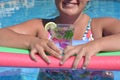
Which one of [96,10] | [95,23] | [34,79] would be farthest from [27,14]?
[95,23]

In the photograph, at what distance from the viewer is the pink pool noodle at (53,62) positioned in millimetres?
1577

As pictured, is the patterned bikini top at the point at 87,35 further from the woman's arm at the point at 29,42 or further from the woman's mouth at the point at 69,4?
the woman's arm at the point at 29,42

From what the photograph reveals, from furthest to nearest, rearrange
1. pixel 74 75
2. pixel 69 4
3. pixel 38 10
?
pixel 38 10 < pixel 69 4 < pixel 74 75

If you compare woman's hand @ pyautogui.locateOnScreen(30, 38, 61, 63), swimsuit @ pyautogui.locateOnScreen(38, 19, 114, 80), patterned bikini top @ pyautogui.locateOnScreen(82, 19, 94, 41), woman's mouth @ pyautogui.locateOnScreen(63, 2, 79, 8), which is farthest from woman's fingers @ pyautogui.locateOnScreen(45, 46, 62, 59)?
patterned bikini top @ pyautogui.locateOnScreen(82, 19, 94, 41)

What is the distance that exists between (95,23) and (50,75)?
1.84 ft

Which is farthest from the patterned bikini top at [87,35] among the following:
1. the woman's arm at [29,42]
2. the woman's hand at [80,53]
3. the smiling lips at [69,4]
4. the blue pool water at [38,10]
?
the blue pool water at [38,10]

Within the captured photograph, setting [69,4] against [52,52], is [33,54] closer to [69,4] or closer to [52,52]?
[52,52]

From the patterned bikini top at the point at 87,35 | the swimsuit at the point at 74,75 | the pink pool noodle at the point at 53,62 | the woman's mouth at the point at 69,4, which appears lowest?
the swimsuit at the point at 74,75

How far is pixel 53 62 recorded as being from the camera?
5.20 ft

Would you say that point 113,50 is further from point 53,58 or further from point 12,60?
point 12,60

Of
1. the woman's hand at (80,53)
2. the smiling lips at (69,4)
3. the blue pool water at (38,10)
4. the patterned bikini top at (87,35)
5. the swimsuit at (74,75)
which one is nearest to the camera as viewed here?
the woman's hand at (80,53)

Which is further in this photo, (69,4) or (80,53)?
(69,4)

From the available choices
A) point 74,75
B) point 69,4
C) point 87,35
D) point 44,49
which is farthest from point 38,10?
point 44,49

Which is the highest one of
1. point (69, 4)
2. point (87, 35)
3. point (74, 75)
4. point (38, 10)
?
point (69, 4)
